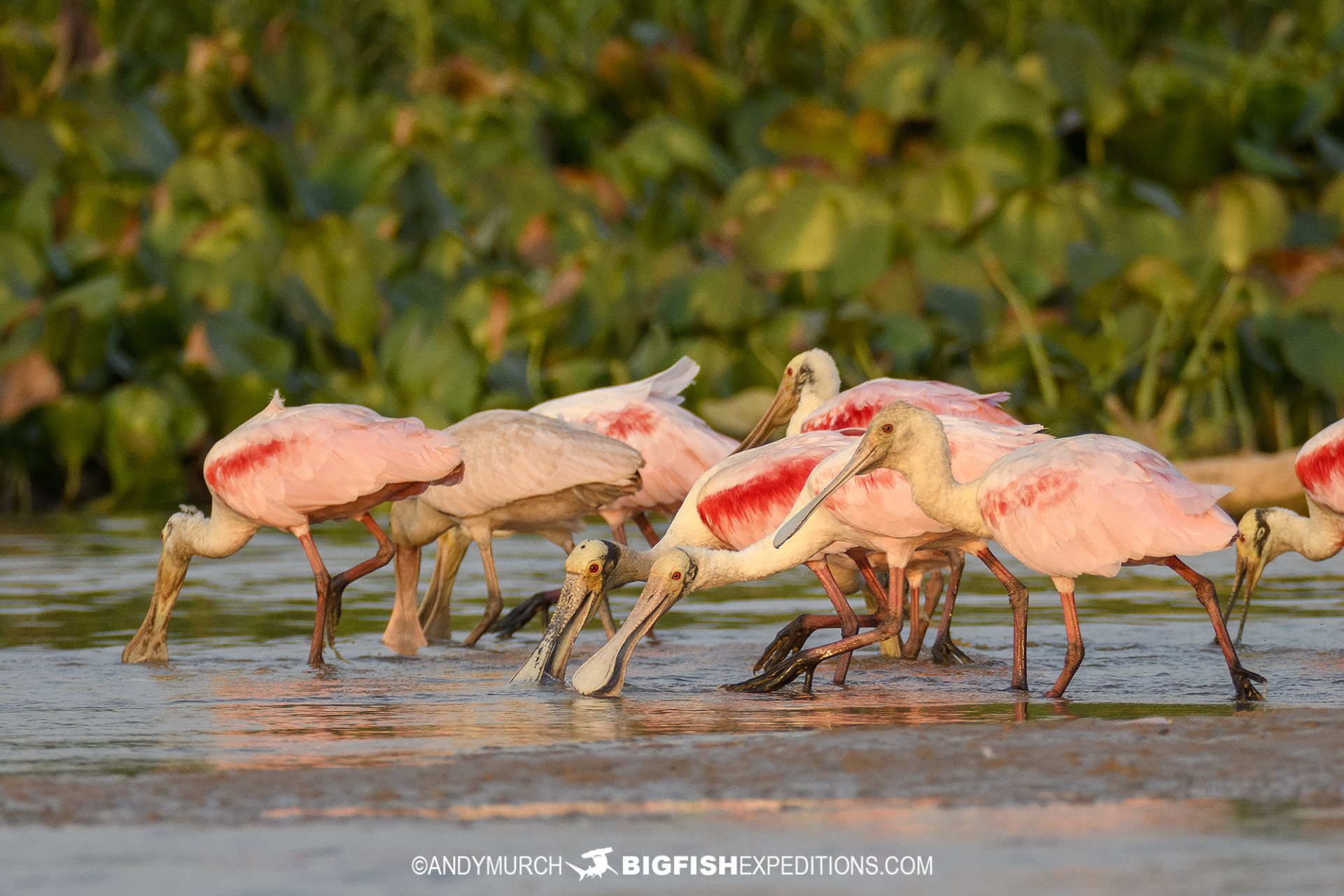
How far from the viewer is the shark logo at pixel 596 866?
4395 millimetres

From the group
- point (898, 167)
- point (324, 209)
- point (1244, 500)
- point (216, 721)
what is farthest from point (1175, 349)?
point (216, 721)

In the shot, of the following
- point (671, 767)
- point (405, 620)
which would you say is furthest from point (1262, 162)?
point (671, 767)

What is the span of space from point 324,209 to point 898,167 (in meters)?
4.53

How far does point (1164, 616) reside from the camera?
362 inches

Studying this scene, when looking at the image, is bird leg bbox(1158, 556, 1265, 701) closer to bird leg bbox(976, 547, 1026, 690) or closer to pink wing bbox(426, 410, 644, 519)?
bird leg bbox(976, 547, 1026, 690)

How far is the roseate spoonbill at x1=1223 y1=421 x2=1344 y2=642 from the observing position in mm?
8430

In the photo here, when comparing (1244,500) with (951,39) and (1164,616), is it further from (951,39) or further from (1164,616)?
(951,39)

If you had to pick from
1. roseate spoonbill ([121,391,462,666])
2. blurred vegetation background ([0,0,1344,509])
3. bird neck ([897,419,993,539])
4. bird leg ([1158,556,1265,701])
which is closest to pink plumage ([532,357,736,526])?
roseate spoonbill ([121,391,462,666])

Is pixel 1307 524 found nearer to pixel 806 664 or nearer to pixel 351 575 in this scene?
pixel 806 664

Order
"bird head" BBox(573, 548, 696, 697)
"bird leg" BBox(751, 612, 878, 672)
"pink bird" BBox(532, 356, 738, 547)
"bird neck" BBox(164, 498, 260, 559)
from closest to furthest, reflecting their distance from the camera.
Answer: "bird head" BBox(573, 548, 696, 697)
"bird leg" BBox(751, 612, 878, 672)
"bird neck" BBox(164, 498, 260, 559)
"pink bird" BBox(532, 356, 738, 547)

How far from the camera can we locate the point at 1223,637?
697 centimetres

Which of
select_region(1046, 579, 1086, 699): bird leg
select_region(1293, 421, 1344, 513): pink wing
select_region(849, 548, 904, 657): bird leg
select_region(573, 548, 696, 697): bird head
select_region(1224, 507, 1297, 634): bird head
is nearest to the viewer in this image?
select_region(1046, 579, 1086, 699): bird leg

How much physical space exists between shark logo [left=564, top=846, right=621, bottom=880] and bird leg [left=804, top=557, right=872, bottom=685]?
3.12 m

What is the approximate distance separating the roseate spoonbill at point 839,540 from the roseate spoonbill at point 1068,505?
164 mm
